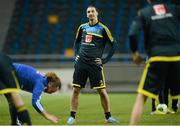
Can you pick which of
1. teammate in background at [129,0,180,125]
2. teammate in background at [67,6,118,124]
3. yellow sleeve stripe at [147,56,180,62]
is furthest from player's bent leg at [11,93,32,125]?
teammate in background at [67,6,118,124]

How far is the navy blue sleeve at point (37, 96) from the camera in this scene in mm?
9359

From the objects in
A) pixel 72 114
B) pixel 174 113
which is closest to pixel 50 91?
pixel 72 114

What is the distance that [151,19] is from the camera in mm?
8367

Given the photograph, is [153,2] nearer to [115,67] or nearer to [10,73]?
[10,73]

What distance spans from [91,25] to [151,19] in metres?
3.85

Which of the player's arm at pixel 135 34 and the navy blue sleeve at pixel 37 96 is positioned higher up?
the player's arm at pixel 135 34

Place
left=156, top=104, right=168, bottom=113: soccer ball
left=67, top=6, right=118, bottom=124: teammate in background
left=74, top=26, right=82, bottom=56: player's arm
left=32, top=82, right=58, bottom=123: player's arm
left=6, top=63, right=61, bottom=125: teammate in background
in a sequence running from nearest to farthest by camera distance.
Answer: left=32, top=82, right=58, bottom=123: player's arm < left=6, top=63, right=61, bottom=125: teammate in background < left=67, top=6, right=118, bottom=124: teammate in background < left=74, top=26, right=82, bottom=56: player's arm < left=156, top=104, right=168, bottom=113: soccer ball

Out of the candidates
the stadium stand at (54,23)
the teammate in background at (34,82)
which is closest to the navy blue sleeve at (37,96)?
the teammate in background at (34,82)

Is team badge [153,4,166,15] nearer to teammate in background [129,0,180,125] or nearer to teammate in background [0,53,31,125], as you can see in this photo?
teammate in background [129,0,180,125]

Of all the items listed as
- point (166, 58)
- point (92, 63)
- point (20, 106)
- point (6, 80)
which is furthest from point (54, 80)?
point (92, 63)

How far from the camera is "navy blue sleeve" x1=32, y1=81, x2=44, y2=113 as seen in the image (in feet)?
30.7

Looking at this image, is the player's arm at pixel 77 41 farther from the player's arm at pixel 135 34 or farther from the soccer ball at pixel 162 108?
the player's arm at pixel 135 34

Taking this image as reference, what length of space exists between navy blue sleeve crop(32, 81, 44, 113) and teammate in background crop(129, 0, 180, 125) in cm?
176

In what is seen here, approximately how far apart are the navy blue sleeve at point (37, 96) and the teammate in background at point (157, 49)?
1.76m
